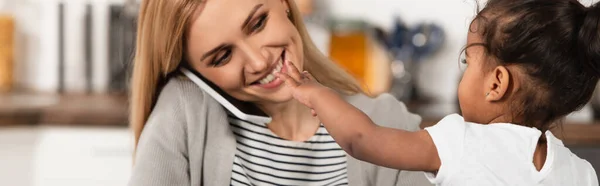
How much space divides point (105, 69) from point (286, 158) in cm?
185

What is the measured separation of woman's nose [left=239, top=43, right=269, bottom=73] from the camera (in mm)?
1312

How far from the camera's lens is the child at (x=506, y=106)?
976 mm

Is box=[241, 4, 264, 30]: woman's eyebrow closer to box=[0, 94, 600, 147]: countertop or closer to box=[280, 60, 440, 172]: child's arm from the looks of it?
box=[280, 60, 440, 172]: child's arm

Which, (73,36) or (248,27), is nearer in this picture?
(248,27)

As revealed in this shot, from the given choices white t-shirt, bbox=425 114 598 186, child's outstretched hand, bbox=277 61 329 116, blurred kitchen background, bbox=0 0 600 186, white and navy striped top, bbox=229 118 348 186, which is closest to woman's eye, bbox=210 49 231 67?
white and navy striped top, bbox=229 118 348 186

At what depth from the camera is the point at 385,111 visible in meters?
1.48

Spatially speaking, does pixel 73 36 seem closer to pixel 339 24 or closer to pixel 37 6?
pixel 37 6

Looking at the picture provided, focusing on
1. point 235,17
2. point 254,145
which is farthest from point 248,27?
point 254,145

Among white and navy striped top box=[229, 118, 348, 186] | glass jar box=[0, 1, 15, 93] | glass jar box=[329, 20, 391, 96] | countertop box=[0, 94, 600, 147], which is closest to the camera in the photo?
white and navy striped top box=[229, 118, 348, 186]

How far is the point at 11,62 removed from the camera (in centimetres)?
318

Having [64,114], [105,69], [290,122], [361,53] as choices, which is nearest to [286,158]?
[290,122]

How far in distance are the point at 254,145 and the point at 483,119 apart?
50 cm

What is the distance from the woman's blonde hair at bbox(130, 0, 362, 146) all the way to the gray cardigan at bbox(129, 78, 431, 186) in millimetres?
25

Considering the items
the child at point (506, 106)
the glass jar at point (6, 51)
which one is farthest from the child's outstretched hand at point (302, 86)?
the glass jar at point (6, 51)
